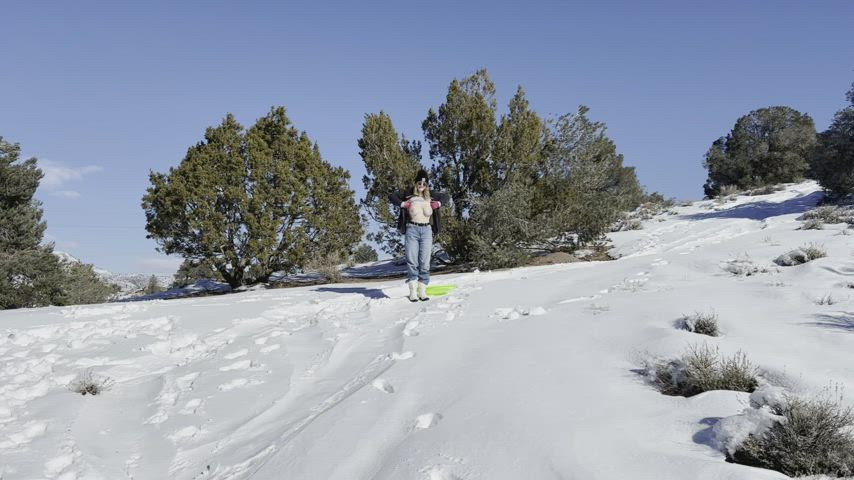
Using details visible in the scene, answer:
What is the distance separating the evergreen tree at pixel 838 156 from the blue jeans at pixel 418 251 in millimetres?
16899

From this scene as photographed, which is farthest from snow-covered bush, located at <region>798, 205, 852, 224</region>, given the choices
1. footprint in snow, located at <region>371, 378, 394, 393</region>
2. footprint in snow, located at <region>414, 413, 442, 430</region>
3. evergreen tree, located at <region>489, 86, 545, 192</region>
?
footprint in snow, located at <region>414, 413, 442, 430</region>

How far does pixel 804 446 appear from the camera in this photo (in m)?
1.97

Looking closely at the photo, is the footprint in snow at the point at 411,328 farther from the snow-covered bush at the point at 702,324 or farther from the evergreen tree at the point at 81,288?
the evergreen tree at the point at 81,288

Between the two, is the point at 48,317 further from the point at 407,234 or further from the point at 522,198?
the point at 522,198

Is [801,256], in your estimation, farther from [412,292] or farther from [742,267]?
[412,292]

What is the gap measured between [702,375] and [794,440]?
801 mm

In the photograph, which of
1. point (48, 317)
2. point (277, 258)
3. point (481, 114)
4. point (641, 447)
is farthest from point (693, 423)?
point (277, 258)

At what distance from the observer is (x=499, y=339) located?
14.4ft

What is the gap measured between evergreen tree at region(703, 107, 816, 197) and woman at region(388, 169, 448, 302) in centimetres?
3010

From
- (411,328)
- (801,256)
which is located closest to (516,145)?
(801,256)

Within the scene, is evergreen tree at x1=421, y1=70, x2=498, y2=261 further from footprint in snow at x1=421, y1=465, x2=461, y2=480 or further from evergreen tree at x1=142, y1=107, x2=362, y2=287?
footprint in snow at x1=421, y1=465, x2=461, y2=480

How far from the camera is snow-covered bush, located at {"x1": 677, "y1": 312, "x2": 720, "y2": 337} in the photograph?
12.6ft

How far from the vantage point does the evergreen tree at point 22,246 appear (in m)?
15.7

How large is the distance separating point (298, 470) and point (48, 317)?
695 centimetres
